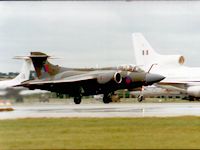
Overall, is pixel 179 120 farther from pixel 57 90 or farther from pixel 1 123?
pixel 57 90

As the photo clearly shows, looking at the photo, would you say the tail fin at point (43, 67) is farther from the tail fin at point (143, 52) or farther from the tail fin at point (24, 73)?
the tail fin at point (143, 52)

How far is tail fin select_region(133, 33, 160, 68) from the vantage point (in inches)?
3206

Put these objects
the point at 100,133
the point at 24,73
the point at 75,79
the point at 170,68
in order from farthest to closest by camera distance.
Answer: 1. the point at 170,68
2. the point at 24,73
3. the point at 75,79
4. the point at 100,133

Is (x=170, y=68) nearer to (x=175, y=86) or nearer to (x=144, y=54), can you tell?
(x=144, y=54)

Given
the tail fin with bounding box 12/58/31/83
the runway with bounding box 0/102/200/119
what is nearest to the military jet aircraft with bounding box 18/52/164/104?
the tail fin with bounding box 12/58/31/83

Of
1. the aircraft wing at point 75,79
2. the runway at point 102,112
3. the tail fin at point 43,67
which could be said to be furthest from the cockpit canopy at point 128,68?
the runway at point 102,112

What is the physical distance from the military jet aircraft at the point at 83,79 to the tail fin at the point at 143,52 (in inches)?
1414

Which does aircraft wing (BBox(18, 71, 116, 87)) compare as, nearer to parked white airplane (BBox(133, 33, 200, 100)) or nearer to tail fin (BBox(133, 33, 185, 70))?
parked white airplane (BBox(133, 33, 200, 100))

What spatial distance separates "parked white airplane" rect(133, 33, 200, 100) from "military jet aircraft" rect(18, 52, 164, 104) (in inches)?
572

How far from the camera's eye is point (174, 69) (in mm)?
70062

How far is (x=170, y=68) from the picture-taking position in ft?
238

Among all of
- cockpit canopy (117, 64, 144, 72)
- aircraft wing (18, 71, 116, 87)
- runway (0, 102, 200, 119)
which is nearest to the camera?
runway (0, 102, 200, 119)

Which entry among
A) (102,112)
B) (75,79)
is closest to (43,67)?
(75,79)

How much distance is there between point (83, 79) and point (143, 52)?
39.9 metres
